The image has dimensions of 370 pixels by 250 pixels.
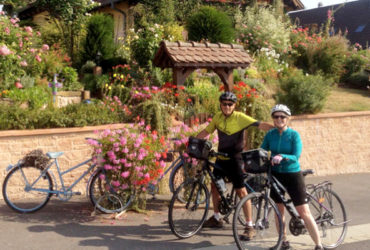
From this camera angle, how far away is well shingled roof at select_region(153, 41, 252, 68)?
9820mm

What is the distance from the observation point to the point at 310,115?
10.5 meters

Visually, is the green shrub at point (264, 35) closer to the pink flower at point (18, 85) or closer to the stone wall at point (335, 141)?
the stone wall at point (335, 141)

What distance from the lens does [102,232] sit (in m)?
5.89

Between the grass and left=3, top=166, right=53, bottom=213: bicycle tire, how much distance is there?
748 centimetres

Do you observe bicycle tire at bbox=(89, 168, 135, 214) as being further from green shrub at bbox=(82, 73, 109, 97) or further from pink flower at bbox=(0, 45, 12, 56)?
green shrub at bbox=(82, 73, 109, 97)

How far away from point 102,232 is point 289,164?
8.23 ft

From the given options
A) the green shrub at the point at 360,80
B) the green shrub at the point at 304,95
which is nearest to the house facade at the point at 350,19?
the green shrub at the point at 360,80

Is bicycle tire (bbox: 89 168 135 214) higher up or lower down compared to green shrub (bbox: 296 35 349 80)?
lower down

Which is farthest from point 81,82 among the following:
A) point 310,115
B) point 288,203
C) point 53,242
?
point 288,203

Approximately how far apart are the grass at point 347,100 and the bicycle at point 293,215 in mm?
6269

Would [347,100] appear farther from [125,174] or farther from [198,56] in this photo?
[125,174]

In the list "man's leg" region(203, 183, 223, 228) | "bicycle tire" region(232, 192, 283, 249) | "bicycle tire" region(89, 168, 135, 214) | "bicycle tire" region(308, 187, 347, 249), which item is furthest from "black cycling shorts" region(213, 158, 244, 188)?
"bicycle tire" region(89, 168, 135, 214)

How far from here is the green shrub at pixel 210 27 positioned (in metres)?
15.2

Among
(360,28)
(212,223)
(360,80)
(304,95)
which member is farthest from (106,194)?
(360,28)
